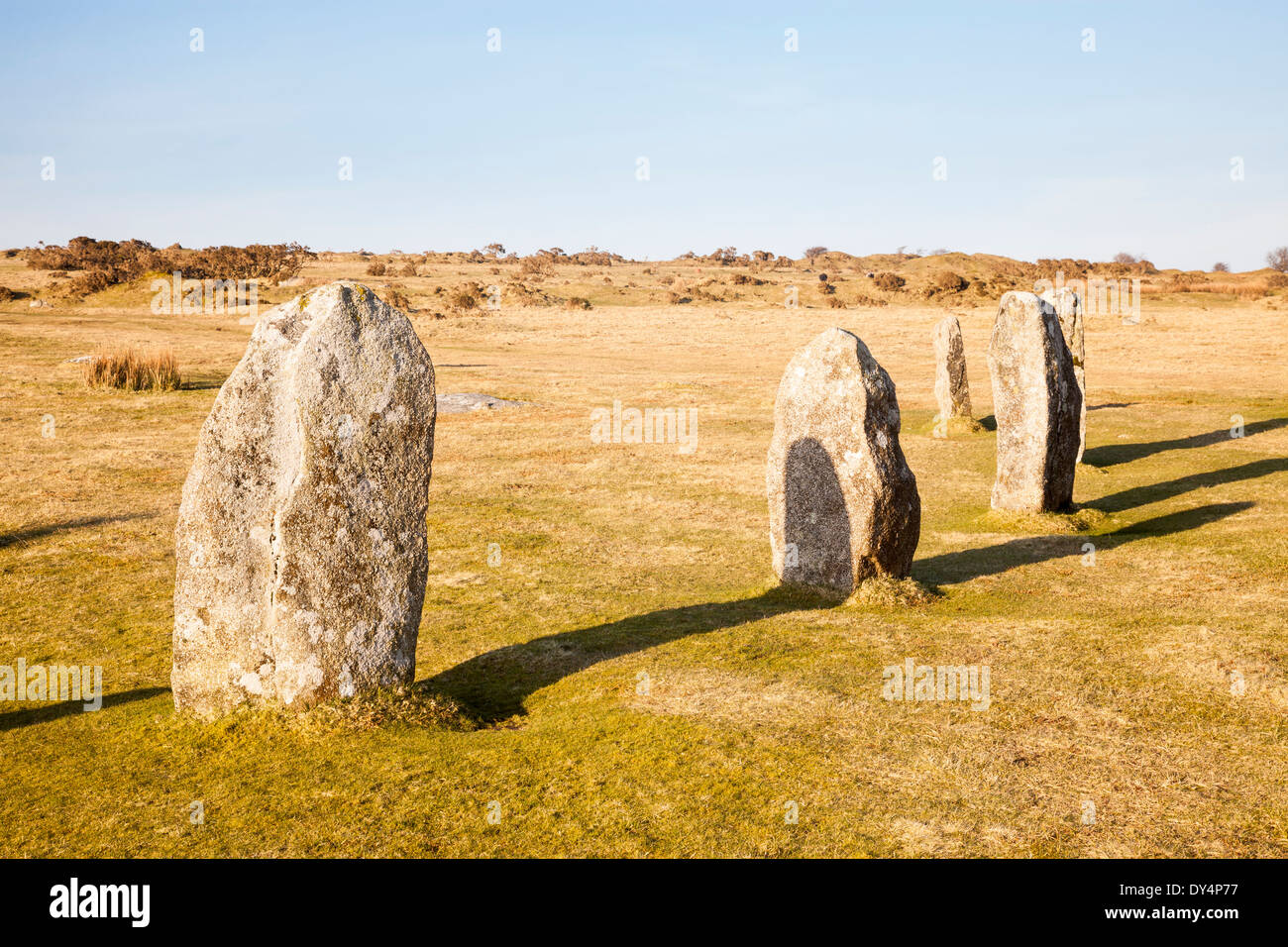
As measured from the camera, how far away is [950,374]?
23.2 meters

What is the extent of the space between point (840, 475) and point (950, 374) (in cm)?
1357

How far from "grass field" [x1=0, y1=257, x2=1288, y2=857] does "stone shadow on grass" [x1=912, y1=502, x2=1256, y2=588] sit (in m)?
0.08

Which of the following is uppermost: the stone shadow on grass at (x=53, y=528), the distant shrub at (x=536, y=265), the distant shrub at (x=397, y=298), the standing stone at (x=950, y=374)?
A: the distant shrub at (x=536, y=265)

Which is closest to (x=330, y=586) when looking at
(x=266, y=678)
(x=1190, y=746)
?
(x=266, y=678)

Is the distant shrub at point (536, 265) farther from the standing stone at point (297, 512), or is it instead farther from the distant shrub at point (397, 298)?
the standing stone at point (297, 512)

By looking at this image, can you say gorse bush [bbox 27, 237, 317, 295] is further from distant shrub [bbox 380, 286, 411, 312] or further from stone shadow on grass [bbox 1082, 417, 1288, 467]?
stone shadow on grass [bbox 1082, 417, 1288, 467]

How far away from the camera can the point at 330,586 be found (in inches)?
296

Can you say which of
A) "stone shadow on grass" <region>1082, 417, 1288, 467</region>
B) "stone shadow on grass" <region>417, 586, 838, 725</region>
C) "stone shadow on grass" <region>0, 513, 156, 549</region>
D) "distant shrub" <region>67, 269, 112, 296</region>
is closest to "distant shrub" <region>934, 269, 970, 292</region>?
"stone shadow on grass" <region>1082, 417, 1288, 467</region>

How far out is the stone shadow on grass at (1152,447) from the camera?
19984 mm

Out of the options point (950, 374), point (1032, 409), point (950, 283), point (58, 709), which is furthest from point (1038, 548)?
point (950, 283)

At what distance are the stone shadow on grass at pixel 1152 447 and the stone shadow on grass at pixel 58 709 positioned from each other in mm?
17170

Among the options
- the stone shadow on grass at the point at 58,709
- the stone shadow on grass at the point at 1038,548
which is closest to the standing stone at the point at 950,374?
the stone shadow on grass at the point at 1038,548
